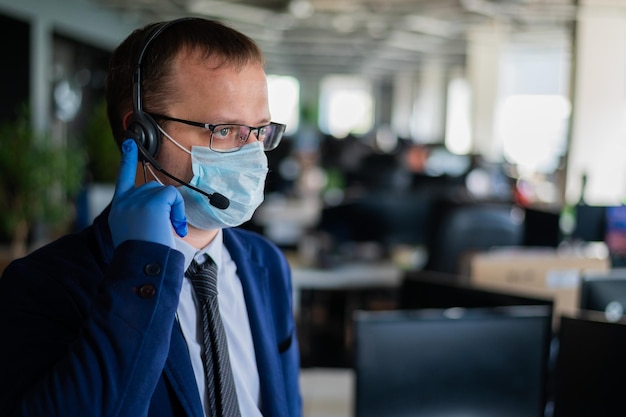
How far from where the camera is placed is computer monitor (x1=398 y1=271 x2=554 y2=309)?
2.13 metres

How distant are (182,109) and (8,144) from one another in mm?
3908

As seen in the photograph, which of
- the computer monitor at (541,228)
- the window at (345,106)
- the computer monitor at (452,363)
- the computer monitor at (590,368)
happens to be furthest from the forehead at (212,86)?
the window at (345,106)

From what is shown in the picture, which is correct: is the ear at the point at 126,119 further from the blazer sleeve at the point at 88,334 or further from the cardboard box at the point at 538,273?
the cardboard box at the point at 538,273

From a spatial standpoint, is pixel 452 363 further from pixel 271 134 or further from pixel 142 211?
pixel 142 211

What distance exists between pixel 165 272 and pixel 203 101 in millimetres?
334

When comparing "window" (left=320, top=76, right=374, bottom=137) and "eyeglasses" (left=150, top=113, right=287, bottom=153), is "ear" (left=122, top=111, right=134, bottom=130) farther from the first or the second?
"window" (left=320, top=76, right=374, bottom=137)

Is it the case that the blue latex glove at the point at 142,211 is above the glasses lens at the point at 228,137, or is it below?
below

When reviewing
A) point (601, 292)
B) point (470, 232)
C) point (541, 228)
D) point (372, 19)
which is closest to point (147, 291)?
point (601, 292)

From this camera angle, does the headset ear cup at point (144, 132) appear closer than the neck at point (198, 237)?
Yes

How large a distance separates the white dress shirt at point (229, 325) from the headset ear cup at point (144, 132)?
0.65 feet

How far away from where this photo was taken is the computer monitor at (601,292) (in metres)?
2.35

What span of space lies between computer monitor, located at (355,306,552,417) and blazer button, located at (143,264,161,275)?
2.50 feet

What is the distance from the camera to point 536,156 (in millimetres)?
16266

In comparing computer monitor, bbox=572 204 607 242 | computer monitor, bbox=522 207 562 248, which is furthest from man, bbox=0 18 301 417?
computer monitor, bbox=572 204 607 242
